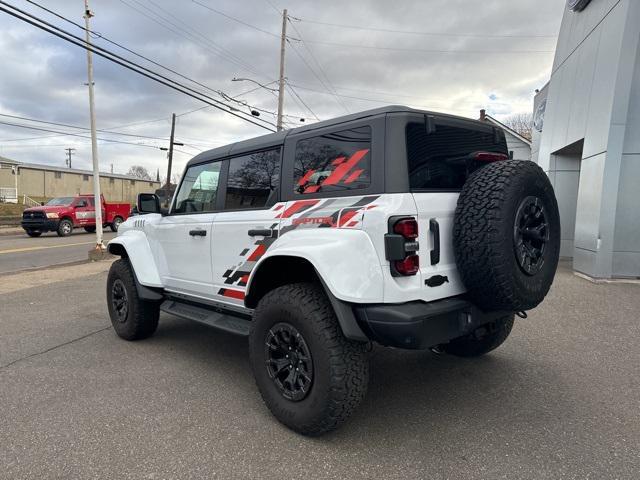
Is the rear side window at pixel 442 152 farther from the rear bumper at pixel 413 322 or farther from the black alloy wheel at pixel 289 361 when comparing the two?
the black alloy wheel at pixel 289 361

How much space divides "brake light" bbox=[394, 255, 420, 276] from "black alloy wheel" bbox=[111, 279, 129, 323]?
3.33m

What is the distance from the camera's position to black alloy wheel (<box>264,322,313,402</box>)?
2.64 metres

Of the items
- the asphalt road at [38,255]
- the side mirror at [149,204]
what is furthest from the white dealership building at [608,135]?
the asphalt road at [38,255]

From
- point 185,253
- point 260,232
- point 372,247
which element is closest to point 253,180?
point 260,232

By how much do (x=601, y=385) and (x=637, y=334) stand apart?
1.92m

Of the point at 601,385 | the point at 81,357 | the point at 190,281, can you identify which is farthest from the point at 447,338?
the point at 81,357

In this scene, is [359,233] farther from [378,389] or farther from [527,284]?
[378,389]

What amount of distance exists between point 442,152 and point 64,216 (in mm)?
21901

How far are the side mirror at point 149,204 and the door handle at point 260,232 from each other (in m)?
1.63

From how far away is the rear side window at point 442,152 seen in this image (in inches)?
103

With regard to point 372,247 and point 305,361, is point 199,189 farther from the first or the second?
point 372,247

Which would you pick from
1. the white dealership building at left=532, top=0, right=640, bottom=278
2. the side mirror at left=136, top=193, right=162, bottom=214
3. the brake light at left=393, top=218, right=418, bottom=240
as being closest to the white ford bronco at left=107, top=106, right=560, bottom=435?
the brake light at left=393, top=218, right=418, bottom=240

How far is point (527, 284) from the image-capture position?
2588mm

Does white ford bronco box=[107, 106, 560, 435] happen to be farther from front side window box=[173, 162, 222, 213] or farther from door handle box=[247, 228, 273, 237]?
front side window box=[173, 162, 222, 213]
